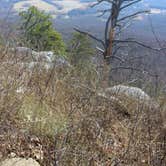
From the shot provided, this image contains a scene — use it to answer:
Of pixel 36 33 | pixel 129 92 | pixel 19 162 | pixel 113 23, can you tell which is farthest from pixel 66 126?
pixel 113 23

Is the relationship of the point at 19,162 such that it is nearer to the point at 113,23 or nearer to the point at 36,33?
the point at 36,33

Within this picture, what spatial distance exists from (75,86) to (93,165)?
5.43 ft

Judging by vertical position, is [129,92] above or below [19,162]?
below

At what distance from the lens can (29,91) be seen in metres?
4.39

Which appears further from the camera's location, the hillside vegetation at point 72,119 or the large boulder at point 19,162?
the hillside vegetation at point 72,119

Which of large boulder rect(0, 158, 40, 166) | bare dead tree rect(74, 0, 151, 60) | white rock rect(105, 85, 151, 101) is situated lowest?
bare dead tree rect(74, 0, 151, 60)

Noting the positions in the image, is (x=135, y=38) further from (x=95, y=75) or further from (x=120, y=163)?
(x=120, y=163)

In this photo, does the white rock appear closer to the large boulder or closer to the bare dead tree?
the large boulder

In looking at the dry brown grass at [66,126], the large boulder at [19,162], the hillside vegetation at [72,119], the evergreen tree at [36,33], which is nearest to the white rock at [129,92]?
the hillside vegetation at [72,119]

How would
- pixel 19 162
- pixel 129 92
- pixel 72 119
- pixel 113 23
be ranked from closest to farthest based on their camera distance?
pixel 19 162 < pixel 72 119 < pixel 129 92 < pixel 113 23

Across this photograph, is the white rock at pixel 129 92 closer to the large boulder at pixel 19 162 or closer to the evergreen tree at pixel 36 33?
the evergreen tree at pixel 36 33

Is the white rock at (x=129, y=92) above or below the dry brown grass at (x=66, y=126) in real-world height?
below

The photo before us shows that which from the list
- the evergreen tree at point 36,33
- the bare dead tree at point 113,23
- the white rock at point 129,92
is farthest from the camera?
the bare dead tree at point 113,23

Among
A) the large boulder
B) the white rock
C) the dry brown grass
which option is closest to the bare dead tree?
the white rock
